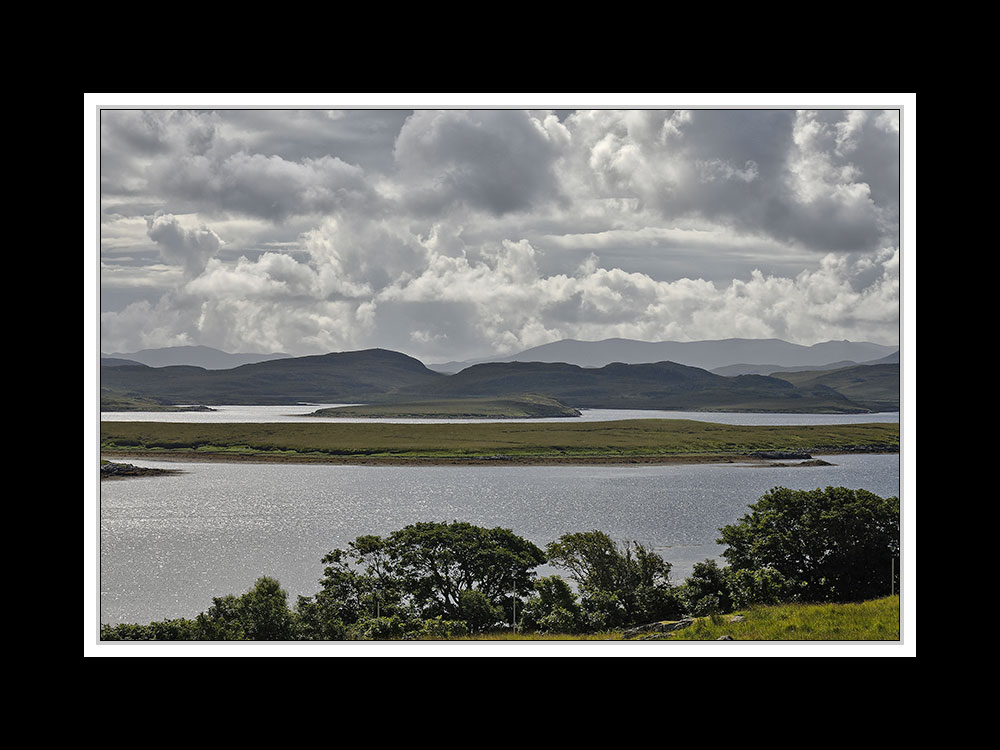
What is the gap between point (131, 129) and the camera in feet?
21.0

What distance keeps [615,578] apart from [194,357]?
4.34 metres

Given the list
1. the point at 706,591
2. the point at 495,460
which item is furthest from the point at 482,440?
the point at 706,591

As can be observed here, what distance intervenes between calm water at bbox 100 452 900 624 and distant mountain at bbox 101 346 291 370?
56.4 inches

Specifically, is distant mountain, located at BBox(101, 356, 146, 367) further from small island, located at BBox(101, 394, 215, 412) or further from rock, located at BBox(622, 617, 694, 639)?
rock, located at BBox(622, 617, 694, 639)

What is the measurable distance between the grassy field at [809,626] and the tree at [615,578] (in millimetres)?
596

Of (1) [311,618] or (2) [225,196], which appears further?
(2) [225,196]

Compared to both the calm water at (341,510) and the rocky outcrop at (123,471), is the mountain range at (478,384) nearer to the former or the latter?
the calm water at (341,510)

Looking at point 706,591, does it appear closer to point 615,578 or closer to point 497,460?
point 615,578

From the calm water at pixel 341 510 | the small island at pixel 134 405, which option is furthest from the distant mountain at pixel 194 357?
the calm water at pixel 341 510

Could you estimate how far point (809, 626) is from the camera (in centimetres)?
590

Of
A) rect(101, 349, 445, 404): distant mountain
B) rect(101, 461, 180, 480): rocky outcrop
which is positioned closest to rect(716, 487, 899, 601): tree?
rect(101, 349, 445, 404): distant mountain
